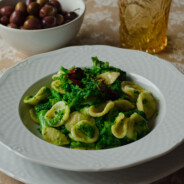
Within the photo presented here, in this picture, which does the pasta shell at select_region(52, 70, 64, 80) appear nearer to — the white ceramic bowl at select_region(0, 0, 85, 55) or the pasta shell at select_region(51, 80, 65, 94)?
the pasta shell at select_region(51, 80, 65, 94)

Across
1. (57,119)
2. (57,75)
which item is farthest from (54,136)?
(57,75)

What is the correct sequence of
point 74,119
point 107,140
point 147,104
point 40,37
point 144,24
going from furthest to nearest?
1. point 144,24
2. point 40,37
3. point 147,104
4. point 74,119
5. point 107,140

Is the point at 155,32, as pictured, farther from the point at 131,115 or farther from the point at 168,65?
the point at 131,115

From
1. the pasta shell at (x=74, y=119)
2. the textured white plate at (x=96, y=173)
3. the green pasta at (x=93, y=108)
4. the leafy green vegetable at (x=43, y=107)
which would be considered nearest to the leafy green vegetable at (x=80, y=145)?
the green pasta at (x=93, y=108)

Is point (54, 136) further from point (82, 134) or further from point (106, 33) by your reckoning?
point (106, 33)

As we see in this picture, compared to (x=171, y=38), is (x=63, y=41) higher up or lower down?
higher up

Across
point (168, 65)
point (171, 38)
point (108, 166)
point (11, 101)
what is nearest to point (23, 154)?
point (108, 166)
